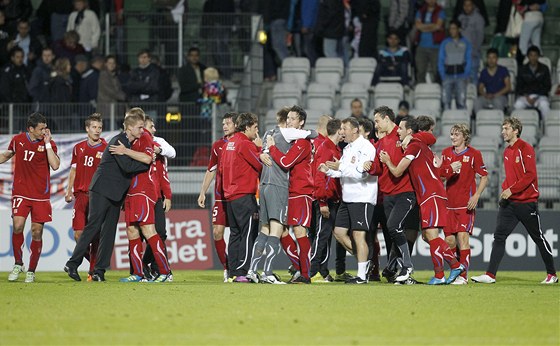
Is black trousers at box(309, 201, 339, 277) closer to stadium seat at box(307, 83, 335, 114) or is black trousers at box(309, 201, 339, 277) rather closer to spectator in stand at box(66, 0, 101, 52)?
stadium seat at box(307, 83, 335, 114)

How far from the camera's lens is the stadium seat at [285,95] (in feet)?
78.4

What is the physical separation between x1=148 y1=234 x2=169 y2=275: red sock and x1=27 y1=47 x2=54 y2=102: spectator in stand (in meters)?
8.66

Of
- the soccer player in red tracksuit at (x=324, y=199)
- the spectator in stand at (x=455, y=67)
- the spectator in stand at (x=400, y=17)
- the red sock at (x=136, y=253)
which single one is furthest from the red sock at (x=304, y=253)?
the spectator in stand at (x=400, y=17)

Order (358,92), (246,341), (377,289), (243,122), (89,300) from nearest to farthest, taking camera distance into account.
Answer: (246,341)
(89,300)
(377,289)
(243,122)
(358,92)

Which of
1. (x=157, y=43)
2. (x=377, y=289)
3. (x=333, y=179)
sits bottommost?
(x=377, y=289)

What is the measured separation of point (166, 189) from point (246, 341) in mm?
7252

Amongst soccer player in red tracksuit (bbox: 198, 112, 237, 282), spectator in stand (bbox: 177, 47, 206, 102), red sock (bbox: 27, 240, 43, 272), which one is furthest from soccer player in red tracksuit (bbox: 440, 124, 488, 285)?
spectator in stand (bbox: 177, 47, 206, 102)

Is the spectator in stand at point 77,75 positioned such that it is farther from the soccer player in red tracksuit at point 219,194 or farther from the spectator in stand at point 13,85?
the soccer player in red tracksuit at point 219,194

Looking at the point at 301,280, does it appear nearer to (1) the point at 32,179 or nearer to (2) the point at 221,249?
(2) the point at 221,249

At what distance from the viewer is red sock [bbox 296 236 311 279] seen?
1465cm

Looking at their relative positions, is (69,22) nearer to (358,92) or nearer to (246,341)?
(358,92)

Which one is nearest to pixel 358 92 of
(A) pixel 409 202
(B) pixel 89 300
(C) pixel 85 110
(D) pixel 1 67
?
(C) pixel 85 110

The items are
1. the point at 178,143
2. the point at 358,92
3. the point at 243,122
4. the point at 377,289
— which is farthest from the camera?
the point at 358,92

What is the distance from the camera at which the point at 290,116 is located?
14.6m
